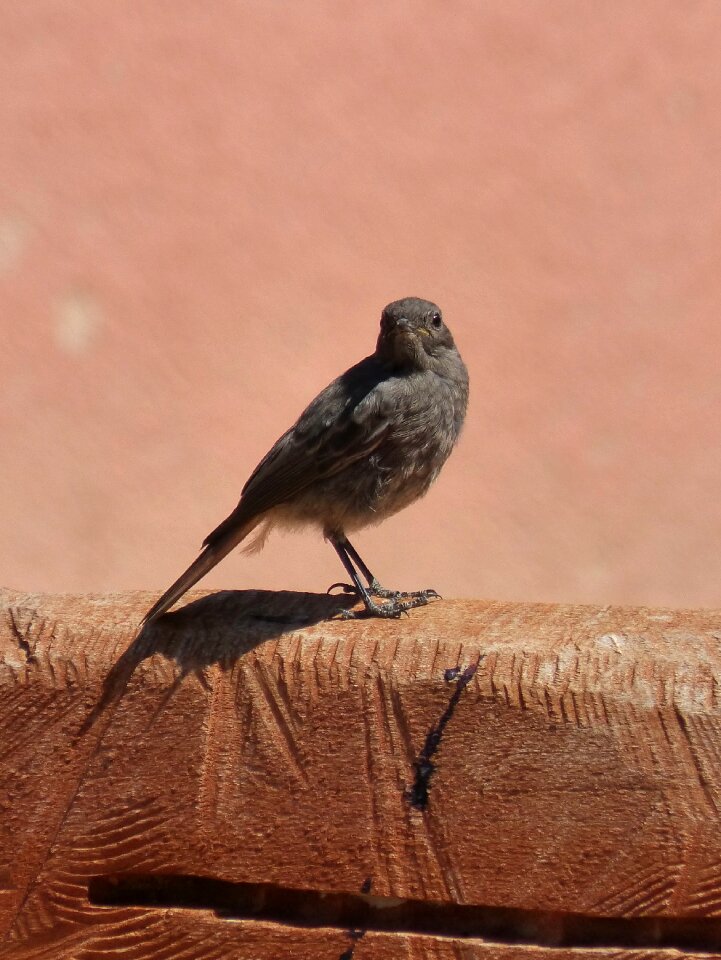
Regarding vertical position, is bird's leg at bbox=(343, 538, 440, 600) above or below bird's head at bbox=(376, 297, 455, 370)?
below

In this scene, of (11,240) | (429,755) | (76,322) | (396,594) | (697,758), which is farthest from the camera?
(11,240)

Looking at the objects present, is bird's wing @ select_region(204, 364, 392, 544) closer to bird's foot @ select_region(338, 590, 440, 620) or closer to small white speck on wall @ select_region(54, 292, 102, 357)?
bird's foot @ select_region(338, 590, 440, 620)

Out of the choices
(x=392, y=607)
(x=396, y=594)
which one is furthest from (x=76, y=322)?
(x=392, y=607)

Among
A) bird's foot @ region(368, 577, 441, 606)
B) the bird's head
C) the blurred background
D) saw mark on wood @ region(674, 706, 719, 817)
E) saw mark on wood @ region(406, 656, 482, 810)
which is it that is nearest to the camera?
saw mark on wood @ region(674, 706, 719, 817)

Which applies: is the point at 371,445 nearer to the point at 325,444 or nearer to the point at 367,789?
the point at 325,444

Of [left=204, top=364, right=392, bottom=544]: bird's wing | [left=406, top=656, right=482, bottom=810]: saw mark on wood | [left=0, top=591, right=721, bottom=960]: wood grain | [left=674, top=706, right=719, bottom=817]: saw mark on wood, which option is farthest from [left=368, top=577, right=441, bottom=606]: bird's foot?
[left=674, top=706, right=719, bottom=817]: saw mark on wood

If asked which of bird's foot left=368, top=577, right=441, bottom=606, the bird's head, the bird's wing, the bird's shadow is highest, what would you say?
the bird's head
